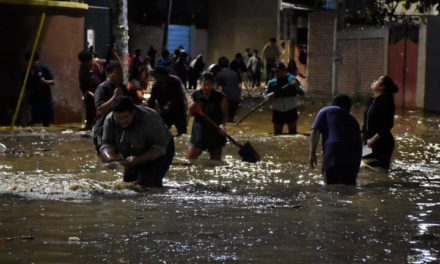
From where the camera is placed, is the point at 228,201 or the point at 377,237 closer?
the point at 377,237

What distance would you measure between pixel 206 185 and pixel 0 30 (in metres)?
9.38

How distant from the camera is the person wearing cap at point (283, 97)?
57.0 ft

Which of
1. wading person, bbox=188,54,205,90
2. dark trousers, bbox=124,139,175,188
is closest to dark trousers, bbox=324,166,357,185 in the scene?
dark trousers, bbox=124,139,175,188

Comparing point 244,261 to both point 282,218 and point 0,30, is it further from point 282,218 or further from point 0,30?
point 0,30

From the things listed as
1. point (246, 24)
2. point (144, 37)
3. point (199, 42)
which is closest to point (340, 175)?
point (144, 37)

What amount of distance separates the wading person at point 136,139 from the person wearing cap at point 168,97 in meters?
3.94

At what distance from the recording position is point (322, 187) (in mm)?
11195

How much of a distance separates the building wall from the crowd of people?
1604 cm

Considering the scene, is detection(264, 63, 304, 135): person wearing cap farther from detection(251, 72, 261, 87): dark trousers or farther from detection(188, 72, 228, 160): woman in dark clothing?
detection(251, 72, 261, 87): dark trousers

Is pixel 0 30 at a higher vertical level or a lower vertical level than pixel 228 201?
higher

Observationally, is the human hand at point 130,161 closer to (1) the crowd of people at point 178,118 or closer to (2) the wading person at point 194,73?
(1) the crowd of people at point 178,118

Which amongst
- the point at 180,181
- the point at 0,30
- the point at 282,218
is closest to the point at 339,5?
the point at 0,30

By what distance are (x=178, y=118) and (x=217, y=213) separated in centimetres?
539

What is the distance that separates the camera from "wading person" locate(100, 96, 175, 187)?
394 inches
